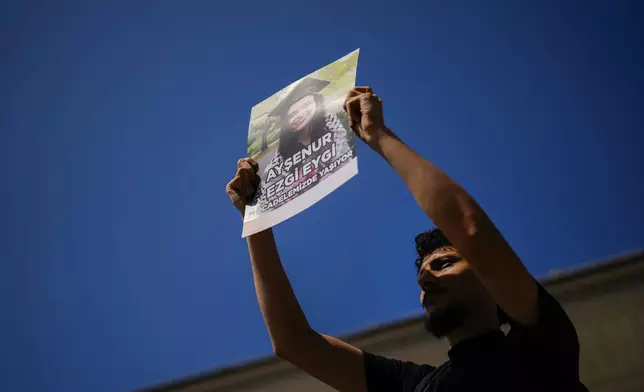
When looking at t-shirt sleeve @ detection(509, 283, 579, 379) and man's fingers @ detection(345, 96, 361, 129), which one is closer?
t-shirt sleeve @ detection(509, 283, 579, 379)

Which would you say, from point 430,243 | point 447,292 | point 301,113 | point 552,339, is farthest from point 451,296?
point 301,113

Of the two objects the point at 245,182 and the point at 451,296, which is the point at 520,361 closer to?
the point at 451,296

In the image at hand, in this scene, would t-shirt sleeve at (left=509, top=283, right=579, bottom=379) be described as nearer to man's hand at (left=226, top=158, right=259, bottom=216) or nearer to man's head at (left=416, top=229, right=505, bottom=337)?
man's head at (left=416, top=229, right=505, bottom=337)

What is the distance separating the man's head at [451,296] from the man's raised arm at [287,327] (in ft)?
0.47

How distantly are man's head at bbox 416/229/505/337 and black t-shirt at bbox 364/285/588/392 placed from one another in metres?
0.04

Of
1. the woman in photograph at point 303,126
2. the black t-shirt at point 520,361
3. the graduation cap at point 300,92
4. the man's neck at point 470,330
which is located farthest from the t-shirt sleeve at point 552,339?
the graduation cap at point 300,92

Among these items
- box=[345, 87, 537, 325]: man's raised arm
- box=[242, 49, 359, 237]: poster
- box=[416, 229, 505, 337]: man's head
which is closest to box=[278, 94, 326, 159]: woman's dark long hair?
box=[242, 49, 359, 237]: poster

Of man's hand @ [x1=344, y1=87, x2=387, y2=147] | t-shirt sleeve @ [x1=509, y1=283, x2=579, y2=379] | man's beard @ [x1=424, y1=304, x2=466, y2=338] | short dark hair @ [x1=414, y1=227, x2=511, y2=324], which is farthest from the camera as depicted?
short dark hair @ [x1=414, y1=227, x2=511, y2=324]

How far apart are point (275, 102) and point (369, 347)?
0.68 meters

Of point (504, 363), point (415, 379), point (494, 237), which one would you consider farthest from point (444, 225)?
point (415, 379)

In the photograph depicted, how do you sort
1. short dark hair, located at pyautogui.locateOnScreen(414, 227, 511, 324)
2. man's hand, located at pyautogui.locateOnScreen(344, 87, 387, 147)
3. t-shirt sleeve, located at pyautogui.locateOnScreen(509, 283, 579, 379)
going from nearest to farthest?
t-shirt sleeve, located at pyautogui.locateOnScreen(509, 283, 579, 379), man's hand, located at pyautogui.locateOnScreen(344, 87, 387, 147), short dark hair, located at pyautogui.locateOnScreen(414, 227, 511, 324)

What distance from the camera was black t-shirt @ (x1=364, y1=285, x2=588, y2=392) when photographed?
0.64 m

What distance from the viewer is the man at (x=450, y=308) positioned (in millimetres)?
642

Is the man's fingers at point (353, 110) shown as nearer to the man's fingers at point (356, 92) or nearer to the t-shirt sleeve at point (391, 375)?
the man's fingers at point (356, 92)
